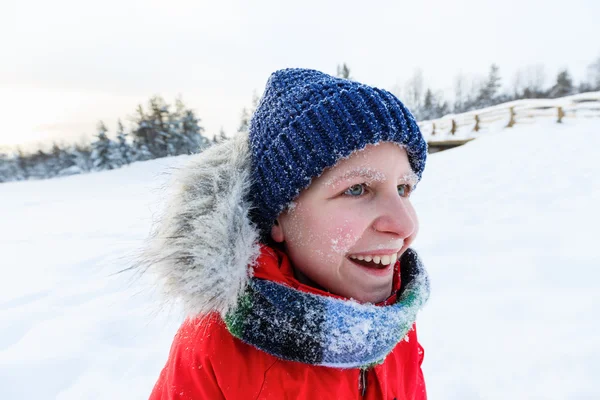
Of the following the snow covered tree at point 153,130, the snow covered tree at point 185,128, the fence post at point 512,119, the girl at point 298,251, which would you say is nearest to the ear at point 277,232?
the girl at point 298,251

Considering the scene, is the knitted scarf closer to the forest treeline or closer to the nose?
the nose

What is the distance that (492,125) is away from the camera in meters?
17.7

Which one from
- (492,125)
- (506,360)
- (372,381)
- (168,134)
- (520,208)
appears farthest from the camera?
(168,134)

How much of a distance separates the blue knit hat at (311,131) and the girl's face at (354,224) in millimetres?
43

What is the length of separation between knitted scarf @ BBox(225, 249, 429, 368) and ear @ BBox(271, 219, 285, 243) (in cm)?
19

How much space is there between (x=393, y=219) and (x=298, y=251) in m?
0.32

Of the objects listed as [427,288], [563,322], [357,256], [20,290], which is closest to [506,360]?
[563,322]

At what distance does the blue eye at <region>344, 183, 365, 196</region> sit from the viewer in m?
1.03

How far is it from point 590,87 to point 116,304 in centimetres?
5030

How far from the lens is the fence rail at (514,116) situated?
13.9 meters

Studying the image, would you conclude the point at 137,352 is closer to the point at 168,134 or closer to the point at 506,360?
the point at 506,360

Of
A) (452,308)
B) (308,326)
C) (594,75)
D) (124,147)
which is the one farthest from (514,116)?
(594,75)

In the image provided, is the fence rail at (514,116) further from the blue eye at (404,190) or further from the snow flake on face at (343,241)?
the snow flake on face at (343,241)

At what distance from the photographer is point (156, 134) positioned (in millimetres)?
28891
